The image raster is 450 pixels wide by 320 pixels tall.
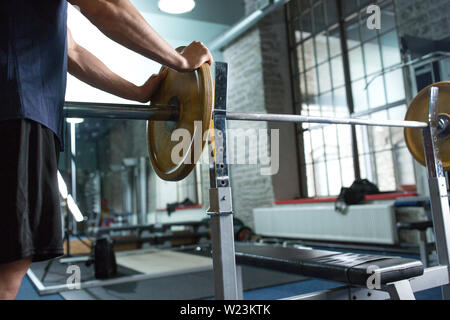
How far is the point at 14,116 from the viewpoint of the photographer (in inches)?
24.4

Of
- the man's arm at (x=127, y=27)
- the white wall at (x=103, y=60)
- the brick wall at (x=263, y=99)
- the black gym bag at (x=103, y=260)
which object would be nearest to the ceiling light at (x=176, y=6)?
the white wall at (x=103, y=60)

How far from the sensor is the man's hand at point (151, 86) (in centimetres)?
105

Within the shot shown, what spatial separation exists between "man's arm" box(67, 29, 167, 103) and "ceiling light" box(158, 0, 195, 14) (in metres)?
2.36

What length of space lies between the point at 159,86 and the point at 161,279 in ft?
7.55

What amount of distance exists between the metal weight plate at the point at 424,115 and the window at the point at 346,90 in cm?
262

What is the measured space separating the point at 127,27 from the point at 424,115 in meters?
1.34

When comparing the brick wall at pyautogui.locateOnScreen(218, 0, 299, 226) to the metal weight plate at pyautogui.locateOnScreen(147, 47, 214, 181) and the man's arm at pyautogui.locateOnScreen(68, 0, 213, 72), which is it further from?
the man's arm at pyautogui.locateOnScreen(68, 0, 213, 72)

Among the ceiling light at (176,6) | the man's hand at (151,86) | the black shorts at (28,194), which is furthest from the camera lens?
the ceiling light at (176,6)

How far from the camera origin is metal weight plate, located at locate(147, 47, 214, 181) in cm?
86

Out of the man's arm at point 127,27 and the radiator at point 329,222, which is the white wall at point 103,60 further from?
the radiator at point 329,222

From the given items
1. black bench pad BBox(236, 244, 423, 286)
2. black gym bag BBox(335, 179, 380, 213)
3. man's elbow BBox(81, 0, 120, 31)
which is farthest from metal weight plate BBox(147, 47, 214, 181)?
black gym bag BBox(335, 179, 380, 213)

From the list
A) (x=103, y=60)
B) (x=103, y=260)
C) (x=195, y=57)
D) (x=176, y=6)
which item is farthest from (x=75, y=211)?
(x=176, y=6)

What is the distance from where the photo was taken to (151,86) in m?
1.07

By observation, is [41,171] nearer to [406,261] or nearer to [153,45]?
[153,45]
